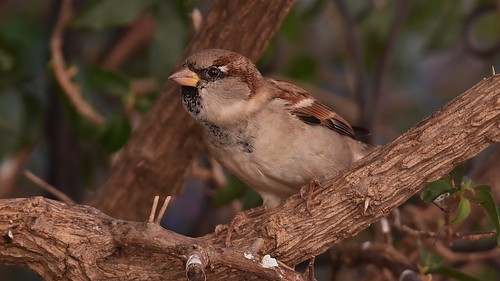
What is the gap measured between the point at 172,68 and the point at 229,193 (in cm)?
38

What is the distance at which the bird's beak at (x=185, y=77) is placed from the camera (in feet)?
6.79

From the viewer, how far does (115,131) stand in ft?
8.46

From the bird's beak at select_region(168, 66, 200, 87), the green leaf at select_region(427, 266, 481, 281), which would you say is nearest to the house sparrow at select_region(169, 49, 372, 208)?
the bird's beak at select_region(168, 66, 200, 87)

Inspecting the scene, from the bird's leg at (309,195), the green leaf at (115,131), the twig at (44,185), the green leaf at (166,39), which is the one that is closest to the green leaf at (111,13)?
the green leaf at (166,39)

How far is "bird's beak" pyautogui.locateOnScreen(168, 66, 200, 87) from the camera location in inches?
81.5

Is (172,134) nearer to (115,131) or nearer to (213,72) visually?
(213,72)

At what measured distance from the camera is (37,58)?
286 cm

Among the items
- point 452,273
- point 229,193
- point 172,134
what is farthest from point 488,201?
point 229,193

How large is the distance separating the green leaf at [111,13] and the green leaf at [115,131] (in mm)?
252

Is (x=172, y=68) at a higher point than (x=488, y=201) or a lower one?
higher

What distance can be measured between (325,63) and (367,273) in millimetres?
1286

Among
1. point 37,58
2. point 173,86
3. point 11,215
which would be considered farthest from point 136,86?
point 11,215

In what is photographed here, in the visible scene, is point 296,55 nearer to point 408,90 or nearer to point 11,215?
point 408,90

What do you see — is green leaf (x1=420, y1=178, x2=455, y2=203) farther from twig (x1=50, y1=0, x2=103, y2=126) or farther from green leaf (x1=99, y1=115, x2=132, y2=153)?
twig (x1=50, y1=0, x2=103, y2=126)
